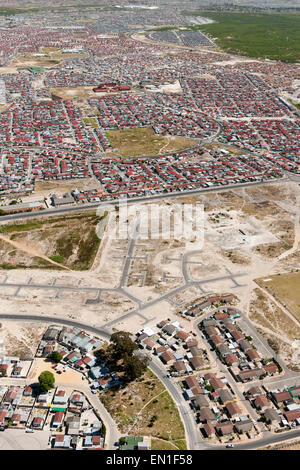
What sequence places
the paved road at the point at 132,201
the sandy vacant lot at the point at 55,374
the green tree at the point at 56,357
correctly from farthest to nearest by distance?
the paved road at the point at 132,201 < the green tree at the point at 56,357 < the sandy vacant lot at the point at 55,374

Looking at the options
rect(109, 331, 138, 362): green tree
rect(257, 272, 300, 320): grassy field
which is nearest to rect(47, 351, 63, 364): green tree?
rect(109, 331, 138, 362): green tree

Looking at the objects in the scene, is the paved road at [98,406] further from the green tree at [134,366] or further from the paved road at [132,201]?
the paved road at [132,201]

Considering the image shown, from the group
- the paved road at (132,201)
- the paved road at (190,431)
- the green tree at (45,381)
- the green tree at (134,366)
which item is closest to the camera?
the paved road at (190,431)

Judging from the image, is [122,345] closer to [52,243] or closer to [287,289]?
[287,289]

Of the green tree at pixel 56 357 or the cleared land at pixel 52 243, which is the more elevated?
the cleared land at pixel 52 243

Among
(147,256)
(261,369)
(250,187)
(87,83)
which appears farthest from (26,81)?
(261,369)

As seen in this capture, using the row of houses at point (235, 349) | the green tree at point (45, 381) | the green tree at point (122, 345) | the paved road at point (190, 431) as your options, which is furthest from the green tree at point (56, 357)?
the row of houses at point (235, 349)
